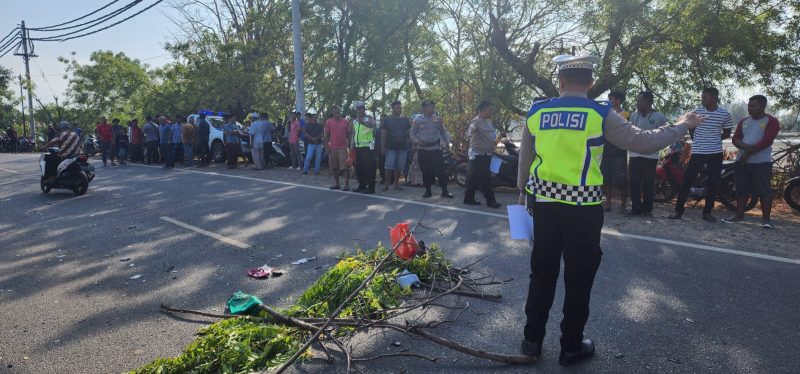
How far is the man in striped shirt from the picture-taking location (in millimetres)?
7148

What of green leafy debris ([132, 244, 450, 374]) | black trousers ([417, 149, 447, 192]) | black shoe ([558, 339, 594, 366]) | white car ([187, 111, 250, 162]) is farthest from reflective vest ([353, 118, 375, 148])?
white car ([187, 111, 250, 162])

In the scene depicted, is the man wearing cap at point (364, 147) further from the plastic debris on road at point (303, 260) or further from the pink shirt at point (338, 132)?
the plastic debris on road at point (303, 260)

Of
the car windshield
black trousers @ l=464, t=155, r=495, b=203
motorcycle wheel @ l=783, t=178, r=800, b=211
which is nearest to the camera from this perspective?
motorcycle wheel @ l=783, t=178, r=800, b=211

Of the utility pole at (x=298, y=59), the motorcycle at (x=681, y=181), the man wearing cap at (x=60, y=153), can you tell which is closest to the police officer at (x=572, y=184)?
the motorcycle at (x=681, y=181)

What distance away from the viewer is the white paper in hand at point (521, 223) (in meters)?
3.37

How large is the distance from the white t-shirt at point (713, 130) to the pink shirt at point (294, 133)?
10.9 metres

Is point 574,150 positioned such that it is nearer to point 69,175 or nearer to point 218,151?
point 69,175

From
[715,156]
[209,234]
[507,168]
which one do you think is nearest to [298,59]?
[507,168]

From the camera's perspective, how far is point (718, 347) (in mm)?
3334

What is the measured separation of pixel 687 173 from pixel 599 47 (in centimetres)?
687

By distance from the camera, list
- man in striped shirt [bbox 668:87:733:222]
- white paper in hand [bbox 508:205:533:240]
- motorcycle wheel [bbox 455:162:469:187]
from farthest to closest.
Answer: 1. motorcycle wheel [bbox 455:162:469:187]
2. man in striped shirt [bbox 668:87:733:222]
3. white paper in hand [bbox 508:205:533:240]

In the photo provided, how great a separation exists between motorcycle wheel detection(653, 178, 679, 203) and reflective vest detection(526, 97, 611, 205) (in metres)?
6.88

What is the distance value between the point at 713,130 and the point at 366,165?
5982 millimetres

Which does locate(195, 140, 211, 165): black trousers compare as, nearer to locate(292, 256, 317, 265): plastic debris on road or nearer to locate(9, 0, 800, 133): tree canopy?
locate(9, 0, 800, 133): tree canopy
